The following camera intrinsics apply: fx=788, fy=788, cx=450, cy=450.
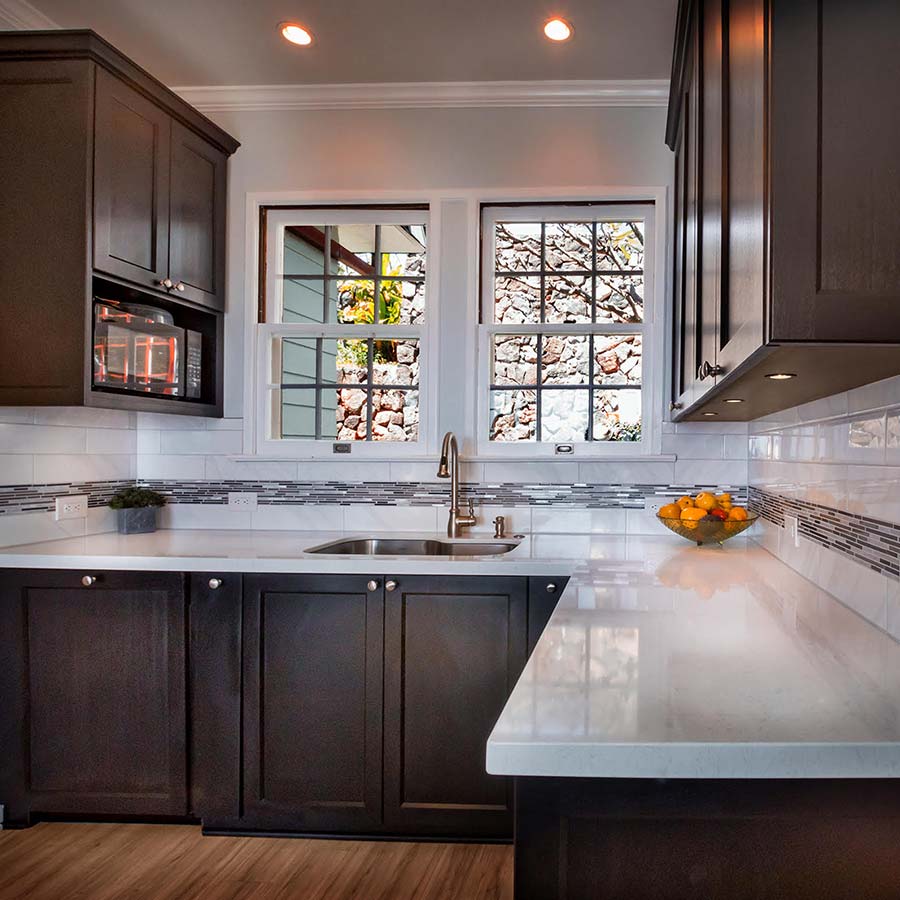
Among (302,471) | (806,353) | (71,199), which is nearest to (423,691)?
(302,471)

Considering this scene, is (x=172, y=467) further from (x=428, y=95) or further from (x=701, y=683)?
(x=701, y=683)

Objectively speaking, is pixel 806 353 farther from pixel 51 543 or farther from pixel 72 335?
pixel 51 543

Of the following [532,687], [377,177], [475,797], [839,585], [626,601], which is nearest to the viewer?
[532,687]

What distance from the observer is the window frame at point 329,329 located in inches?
125

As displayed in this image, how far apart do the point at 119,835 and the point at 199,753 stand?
35 centimetres

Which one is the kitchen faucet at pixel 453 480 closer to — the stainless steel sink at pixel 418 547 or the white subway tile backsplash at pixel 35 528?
the stainless steel sink at pixel 418 547

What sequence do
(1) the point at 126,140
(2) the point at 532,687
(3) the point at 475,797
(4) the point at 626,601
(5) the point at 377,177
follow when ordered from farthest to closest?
1. (5) the point at 377,177
2. (1) the point at 126,140
3. (3) the point at 475,797
4. (4) the point at 626,601
5. (2) the point at 532,687

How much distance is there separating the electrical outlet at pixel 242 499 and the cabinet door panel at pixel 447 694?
1063mm

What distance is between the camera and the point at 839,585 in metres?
1.79

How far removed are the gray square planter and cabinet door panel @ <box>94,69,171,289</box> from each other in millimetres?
899

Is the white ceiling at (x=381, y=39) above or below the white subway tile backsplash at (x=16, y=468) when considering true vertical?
above

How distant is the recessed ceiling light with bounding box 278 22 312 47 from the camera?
8.98 ft

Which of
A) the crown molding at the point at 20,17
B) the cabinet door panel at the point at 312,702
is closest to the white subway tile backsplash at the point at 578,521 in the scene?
the cabinet door panel at the point at 312,702

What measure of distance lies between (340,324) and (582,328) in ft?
3.25
